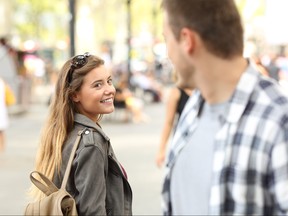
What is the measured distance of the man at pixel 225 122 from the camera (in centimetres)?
187

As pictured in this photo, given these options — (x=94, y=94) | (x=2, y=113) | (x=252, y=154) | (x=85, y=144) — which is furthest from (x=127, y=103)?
(x=252, y=154)

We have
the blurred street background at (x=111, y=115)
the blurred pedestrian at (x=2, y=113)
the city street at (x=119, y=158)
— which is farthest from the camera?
the blurred pedestrian at (x=2, y=113)

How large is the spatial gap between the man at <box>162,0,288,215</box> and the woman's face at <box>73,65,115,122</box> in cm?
142

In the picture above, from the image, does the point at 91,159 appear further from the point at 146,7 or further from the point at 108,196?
the point at 146,7

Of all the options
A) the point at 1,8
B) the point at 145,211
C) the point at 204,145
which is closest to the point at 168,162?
the point at 204,145

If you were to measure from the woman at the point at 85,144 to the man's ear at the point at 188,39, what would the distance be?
Result: 1.23m

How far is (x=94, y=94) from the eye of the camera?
3447 millimetres

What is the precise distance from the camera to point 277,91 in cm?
196

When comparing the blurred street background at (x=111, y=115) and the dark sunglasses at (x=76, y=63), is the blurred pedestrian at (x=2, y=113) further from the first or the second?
the dark sunglasses at (x=76, y=63)

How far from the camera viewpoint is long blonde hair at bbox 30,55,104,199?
3.25 m

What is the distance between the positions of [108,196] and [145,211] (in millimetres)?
4343

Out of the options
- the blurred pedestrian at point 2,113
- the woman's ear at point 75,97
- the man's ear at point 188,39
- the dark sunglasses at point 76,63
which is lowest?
the blurred pedestrian at point 2,113

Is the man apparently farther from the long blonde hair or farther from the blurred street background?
the long blonde hair

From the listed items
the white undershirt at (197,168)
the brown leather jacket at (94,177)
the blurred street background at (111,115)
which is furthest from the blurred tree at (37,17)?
the white undershirt at (197,168)
